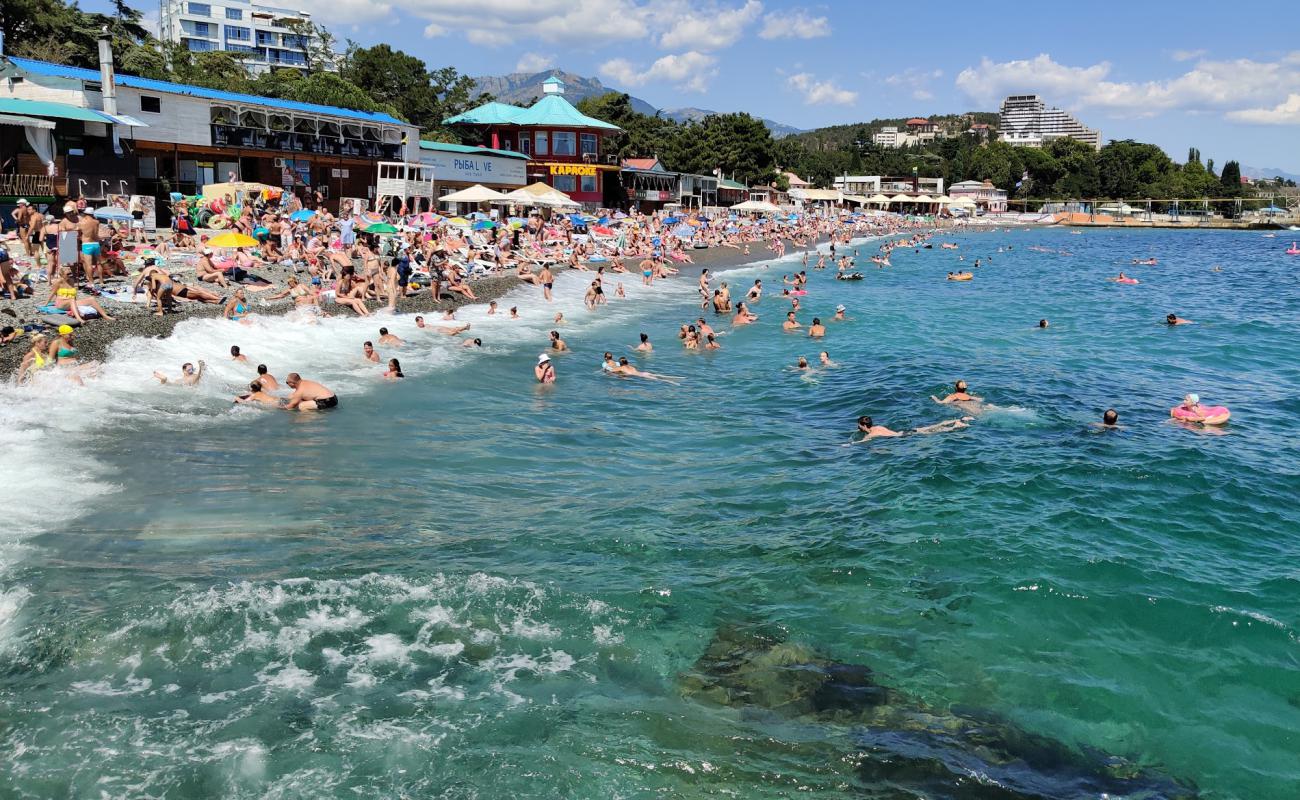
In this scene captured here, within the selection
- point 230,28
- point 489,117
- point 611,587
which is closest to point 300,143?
point 489,117

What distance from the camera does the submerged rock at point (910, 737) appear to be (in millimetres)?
5766

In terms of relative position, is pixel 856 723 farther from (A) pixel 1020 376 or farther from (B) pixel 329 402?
(A) pixel 1020 376

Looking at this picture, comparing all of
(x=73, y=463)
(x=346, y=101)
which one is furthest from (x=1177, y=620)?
(x=346, y=101)

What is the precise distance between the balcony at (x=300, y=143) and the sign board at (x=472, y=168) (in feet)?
13.4

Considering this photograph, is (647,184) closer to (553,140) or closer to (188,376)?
(553,140)

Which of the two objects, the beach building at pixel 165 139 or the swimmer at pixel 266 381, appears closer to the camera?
the swimmer at pixel 266 381

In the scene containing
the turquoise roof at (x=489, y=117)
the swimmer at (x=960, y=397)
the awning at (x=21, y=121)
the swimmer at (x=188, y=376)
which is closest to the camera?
the swimmer at (x=188, y=376)

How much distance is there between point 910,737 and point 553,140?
53.4 meters

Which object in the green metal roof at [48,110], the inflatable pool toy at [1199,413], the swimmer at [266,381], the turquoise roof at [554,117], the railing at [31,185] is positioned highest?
the turquoise roof at [554,117]

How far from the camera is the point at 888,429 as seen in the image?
47.1ft

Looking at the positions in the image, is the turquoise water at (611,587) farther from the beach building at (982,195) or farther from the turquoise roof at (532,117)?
the beach building at (982,195)

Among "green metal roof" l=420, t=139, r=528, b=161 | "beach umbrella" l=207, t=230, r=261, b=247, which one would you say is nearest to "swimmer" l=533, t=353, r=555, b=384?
"beach umbrella" l=207, t=230, r=261, b=247

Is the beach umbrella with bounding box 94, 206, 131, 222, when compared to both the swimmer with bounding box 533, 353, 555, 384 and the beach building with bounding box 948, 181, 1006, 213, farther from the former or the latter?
the beach building with bounding box 948, 181, 1006, 213

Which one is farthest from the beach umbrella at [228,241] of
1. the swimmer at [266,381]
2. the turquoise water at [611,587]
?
the swimmer at [266,381]
